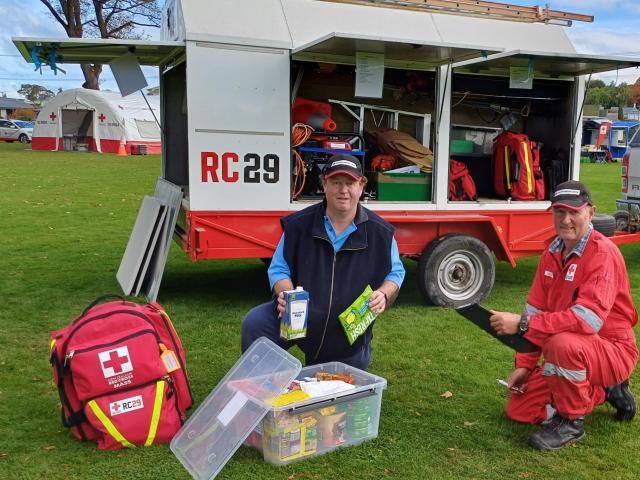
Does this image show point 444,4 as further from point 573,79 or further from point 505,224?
point 505,224

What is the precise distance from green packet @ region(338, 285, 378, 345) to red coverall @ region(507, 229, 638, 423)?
0.81 metres

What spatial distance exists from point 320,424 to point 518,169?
4121 millimetres

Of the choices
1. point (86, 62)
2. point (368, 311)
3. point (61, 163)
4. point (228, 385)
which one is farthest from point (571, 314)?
point (61, 163)

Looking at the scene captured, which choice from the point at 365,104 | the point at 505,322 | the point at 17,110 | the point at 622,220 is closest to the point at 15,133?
the point at 17,110

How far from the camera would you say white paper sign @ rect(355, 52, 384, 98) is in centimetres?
550

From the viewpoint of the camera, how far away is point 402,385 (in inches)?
168

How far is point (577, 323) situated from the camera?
322cm

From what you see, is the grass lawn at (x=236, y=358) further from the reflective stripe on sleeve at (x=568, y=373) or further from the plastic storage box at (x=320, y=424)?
the reflective stripe on sleeve at (x=568, y=373)

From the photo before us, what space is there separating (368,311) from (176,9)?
356cm

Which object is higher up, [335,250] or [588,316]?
[335,250]

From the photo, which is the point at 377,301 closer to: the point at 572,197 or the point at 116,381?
the point at 572,197

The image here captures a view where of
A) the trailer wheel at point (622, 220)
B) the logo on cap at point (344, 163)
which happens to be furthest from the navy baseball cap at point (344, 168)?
the trailer wheel at point (622, 220)

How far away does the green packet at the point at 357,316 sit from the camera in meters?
3.43

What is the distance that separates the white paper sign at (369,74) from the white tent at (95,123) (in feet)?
78.2
